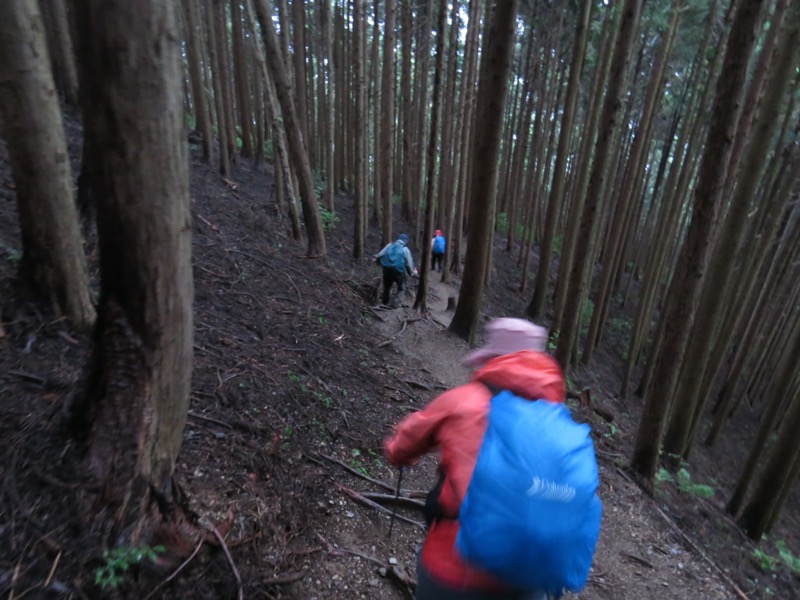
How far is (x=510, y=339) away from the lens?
1.97m

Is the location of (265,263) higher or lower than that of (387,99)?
lower

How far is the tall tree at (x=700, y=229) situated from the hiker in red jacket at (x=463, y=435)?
4.81 metres

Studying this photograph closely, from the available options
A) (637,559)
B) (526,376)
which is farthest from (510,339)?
(637,559)

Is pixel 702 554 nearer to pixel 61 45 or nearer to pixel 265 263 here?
pixel 265 263

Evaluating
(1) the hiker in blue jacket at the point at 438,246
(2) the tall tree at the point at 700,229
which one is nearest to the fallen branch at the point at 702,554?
(2) the tall tree at the point at 700,229

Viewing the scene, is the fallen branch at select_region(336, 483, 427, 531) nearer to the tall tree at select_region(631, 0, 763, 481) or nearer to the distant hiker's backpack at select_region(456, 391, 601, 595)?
the distant hiker's backpack at select_region(456, 391, 601, 595)

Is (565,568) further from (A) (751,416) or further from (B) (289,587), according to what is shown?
(A) (751,416)

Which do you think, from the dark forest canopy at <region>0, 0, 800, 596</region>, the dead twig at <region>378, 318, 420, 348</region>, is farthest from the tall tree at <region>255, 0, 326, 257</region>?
the dead twig at <region>378, 318, 420, 348</region>

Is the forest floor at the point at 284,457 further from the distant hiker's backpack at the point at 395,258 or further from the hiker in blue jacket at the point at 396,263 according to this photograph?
the distant hiker's backpack at the point at 395,258

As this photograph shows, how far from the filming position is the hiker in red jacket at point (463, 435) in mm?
1650

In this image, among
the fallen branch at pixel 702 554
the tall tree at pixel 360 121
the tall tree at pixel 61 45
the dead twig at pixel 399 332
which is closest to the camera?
the fallen branch at pixel 702 554

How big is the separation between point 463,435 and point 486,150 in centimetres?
642

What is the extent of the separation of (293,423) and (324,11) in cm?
1118

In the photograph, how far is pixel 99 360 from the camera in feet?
7.49
